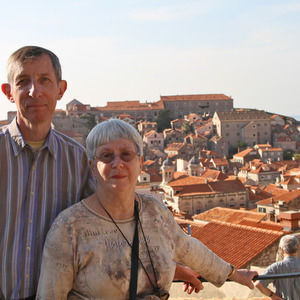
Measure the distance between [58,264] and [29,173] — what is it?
0.60 meters

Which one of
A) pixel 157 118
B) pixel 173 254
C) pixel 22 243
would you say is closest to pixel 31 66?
pixel 22 243

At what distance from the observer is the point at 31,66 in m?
2.77

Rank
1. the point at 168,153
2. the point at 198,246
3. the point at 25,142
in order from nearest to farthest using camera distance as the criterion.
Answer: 1. the point at 25,142
2. the point at 198,246
3. the point at 168,153

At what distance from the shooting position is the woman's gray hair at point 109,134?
261 centimetres

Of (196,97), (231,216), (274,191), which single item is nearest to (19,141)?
(231,216)

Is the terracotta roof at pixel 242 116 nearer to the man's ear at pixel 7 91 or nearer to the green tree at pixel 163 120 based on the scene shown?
the green tree at pixel 163 120

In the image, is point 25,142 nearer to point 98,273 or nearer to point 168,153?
point 98,273

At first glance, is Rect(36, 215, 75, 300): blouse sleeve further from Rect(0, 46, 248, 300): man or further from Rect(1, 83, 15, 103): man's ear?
Rect(1, 83, 15, 103): man's ear

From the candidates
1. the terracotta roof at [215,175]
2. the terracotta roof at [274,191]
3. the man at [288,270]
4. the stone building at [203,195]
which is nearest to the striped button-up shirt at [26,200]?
the man at [288,270]

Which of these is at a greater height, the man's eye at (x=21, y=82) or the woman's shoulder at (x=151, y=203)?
the man's eye at (x=21, y=82)

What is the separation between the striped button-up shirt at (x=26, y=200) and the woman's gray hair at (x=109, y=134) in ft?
1.09

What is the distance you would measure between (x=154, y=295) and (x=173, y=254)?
0.28 meters

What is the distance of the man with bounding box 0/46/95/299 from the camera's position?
271 centimetres

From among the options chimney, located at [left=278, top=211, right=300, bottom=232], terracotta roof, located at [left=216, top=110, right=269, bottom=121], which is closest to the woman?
chimney, located at [left=278, top=211, right=300, bottom=232]
